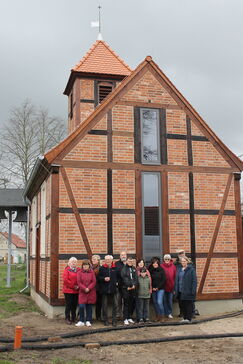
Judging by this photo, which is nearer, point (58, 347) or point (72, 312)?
point (58, 347)

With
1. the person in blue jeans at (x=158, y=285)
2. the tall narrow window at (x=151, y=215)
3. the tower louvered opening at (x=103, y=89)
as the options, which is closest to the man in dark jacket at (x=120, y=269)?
the person in blue jeans at (x=158, y=285)

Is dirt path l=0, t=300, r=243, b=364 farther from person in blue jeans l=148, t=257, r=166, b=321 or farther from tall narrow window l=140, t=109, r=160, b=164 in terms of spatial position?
tall narrow window l=140, t=109, r=160, b=164

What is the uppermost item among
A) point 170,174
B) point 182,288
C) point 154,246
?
point 170,174

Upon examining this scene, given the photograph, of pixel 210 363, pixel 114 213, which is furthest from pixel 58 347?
pixel 114 213

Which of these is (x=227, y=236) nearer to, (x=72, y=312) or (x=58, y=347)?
(x=72, y=312)

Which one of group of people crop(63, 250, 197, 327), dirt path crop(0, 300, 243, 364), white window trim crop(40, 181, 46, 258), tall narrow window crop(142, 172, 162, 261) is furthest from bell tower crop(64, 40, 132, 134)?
dirt path crop(0, 300, 243, 364)

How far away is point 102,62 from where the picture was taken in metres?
17.3

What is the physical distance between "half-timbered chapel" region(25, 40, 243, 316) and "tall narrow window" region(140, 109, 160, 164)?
3 cm

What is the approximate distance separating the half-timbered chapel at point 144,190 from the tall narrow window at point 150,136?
3cm

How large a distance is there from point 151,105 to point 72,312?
5898 millimetres

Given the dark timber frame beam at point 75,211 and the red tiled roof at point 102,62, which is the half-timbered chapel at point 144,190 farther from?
the red tiled roof at point 102,62

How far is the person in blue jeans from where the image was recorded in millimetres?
10578

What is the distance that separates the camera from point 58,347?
7.52 m

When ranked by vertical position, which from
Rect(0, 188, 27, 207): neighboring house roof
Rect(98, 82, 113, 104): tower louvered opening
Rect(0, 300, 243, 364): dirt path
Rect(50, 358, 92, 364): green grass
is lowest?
Rect(0, 300, 243, 364): dirt path
